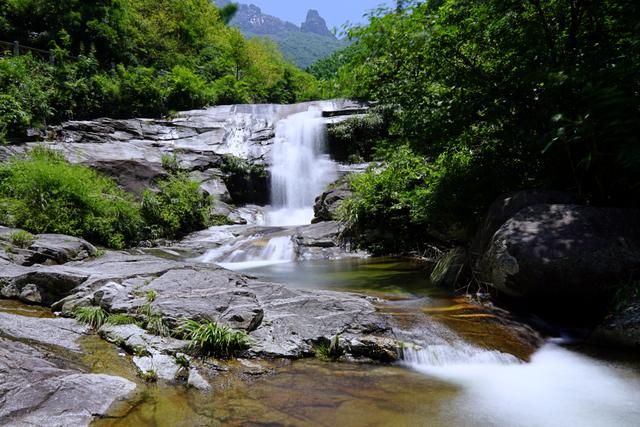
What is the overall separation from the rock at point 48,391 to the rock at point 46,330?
50 cm

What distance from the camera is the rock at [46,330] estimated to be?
412cm

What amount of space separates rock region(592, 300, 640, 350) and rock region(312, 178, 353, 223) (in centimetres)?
957

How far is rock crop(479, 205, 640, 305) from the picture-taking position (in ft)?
16.8

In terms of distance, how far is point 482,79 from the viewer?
22.9 feet

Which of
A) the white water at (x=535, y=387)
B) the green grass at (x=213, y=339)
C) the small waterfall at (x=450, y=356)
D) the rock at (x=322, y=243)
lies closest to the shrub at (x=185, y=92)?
the rock at (x=322, y=243)

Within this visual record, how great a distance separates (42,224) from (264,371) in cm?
862

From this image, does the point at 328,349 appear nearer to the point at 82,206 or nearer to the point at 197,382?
the point at 197,382

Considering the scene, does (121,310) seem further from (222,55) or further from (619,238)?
(222,55)

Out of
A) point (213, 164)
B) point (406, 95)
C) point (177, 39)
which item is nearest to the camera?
point (406, 95)

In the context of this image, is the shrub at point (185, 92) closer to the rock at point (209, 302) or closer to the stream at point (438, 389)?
the rock at point (209, 302)

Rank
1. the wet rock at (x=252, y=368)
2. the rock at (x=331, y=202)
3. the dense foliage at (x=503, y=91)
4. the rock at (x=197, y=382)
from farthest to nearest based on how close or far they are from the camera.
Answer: the rock at (x=331, y=202) < the dense foliage at (x=503, y=91) < the wet rock at (x=252, y=368) < the rock at (x=197, y=382)

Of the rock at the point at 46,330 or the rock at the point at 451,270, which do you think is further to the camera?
the rock at the point at 451,270

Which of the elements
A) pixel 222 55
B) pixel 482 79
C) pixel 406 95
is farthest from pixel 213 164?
pixel 222 55

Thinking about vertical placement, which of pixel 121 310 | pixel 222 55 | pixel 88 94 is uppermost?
pixel 222 55
